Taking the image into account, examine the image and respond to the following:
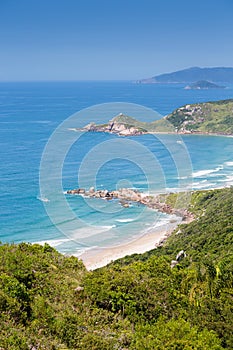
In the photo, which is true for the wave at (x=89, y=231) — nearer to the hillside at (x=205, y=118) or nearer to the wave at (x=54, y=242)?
the wave at (x=54, y=242)

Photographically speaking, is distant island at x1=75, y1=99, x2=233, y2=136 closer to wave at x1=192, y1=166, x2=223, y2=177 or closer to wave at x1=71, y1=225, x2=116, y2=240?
wave at x1=192, y1=166, x2=223, y2=177

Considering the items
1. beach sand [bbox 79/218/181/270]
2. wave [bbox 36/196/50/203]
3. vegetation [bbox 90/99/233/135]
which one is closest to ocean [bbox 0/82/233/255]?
wave [bbox 36/196/50/203]

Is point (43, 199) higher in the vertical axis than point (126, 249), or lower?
higher

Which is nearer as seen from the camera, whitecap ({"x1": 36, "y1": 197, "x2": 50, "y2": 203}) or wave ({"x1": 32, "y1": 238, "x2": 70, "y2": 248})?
wave ({"x1": 32, "y1": 238, "x2": 70, "y2": 248})

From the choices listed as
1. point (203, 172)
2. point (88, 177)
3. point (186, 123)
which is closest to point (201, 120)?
point (186, 123)

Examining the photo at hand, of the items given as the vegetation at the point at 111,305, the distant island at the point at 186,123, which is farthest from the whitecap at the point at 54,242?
the distant island at the point at 186,123

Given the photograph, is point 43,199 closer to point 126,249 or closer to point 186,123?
point 126,249
